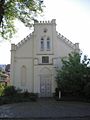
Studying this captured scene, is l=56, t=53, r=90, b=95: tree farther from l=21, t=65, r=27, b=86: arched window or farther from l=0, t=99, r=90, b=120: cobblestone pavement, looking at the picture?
l=0, t=99, r=90, b=120: cobblestone pavement

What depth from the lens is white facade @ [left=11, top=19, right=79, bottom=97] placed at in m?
45.4

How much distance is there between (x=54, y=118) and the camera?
57.2 ft

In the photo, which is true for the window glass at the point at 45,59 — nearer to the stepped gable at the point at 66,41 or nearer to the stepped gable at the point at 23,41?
the stepped gable at the point at 66,41

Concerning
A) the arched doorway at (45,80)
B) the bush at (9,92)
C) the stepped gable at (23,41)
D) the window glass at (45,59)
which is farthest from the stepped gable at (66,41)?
the bush at (9,92)

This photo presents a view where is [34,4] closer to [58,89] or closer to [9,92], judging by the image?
[9,92]

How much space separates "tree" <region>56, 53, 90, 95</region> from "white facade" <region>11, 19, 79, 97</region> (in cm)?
525

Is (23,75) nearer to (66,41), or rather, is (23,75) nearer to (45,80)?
(45,80)

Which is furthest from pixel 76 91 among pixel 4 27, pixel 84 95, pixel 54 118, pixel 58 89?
pixel 54 118

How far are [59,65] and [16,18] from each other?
78.9 ft

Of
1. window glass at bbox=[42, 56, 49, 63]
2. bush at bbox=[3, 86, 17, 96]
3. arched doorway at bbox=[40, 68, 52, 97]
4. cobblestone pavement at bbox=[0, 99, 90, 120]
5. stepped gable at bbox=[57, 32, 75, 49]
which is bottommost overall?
cobblestone pavement at bbox=[0, 99, 90, 120]

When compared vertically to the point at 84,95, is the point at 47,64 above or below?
above

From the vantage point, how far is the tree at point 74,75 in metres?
36.5

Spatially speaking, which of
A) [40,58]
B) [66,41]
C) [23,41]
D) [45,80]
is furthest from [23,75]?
[66,41]

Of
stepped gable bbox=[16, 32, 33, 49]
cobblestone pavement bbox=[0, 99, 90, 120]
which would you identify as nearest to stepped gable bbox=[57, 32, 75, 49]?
stepped gable bbox=[16, 32, 33, 49]
